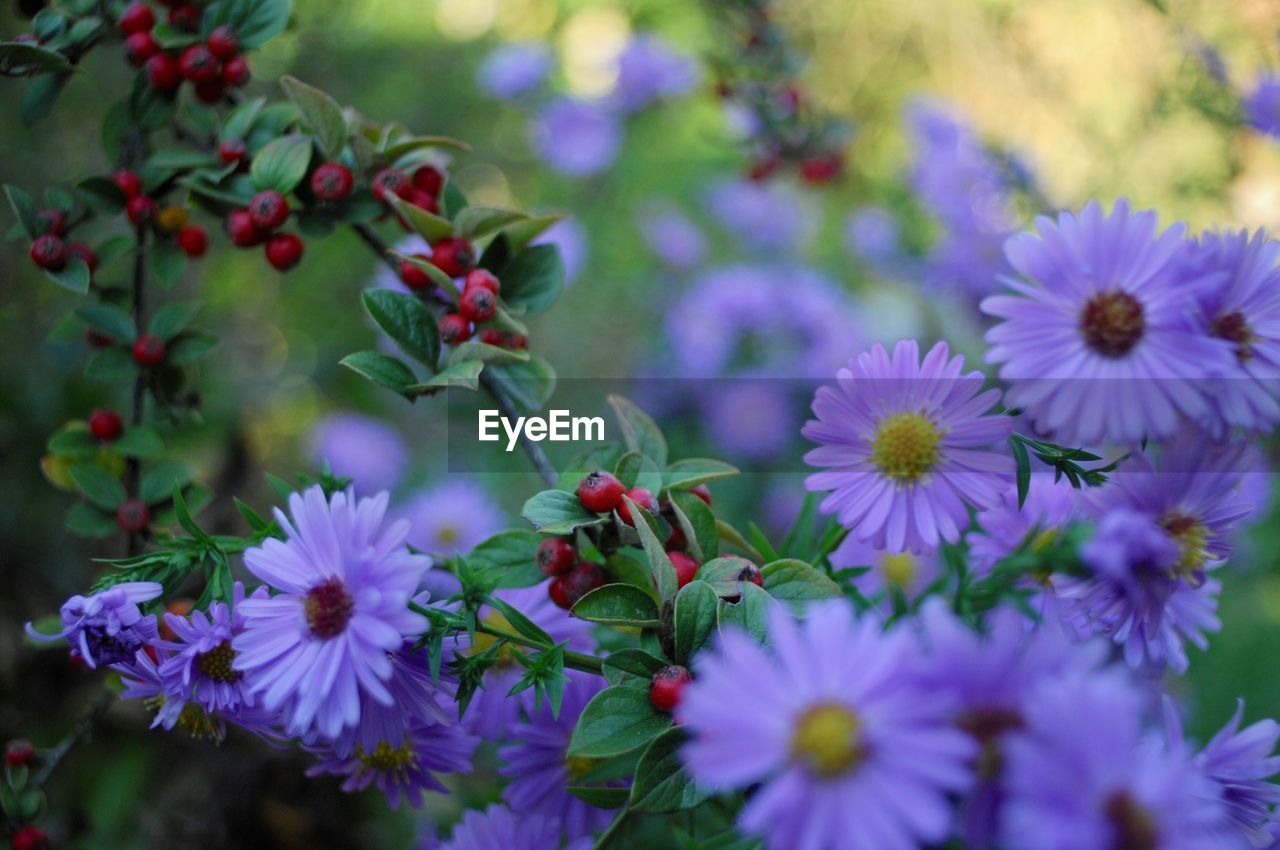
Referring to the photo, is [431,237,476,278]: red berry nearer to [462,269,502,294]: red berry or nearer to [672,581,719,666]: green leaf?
[462,269,502,294]: red berry

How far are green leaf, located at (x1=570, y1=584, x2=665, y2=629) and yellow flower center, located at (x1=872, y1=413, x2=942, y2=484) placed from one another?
157mm

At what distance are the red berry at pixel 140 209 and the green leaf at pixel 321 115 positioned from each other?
124 millimetres

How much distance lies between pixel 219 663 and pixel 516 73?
1.34 metres

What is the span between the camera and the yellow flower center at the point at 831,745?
1.06ft

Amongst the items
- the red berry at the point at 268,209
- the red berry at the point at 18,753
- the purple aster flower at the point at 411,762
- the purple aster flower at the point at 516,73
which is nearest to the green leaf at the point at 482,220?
the red berry at the point at 268,209

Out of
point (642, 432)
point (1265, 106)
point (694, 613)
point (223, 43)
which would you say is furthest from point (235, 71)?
point (1265, 106)

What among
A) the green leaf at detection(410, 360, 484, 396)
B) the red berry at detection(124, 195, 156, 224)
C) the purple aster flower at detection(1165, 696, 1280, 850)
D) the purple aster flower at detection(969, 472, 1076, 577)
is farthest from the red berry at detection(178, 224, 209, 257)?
the purple aster flower at detection(1165, 696, 1280, 850)

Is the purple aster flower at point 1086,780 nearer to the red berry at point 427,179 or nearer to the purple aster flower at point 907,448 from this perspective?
the purple aster flower at point 907,448

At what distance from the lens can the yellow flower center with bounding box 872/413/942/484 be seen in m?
0.52

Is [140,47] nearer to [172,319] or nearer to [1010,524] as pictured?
[172,319]

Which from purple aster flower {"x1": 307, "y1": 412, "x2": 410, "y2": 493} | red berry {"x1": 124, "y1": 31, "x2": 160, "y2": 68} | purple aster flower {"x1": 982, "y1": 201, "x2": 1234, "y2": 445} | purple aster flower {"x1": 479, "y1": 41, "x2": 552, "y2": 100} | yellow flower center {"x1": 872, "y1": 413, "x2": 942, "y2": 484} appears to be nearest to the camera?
purple aster flower {"x1": 982, "y1": 201, "x2": 1234, "y2": 445}

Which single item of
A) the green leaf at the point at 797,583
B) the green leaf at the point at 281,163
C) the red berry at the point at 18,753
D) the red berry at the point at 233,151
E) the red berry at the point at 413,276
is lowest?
the red berry at the point at 18,753

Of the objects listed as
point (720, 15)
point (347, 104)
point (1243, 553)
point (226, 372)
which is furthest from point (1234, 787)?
point (347, 104)

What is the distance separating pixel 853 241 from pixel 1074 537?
1.40 meters
